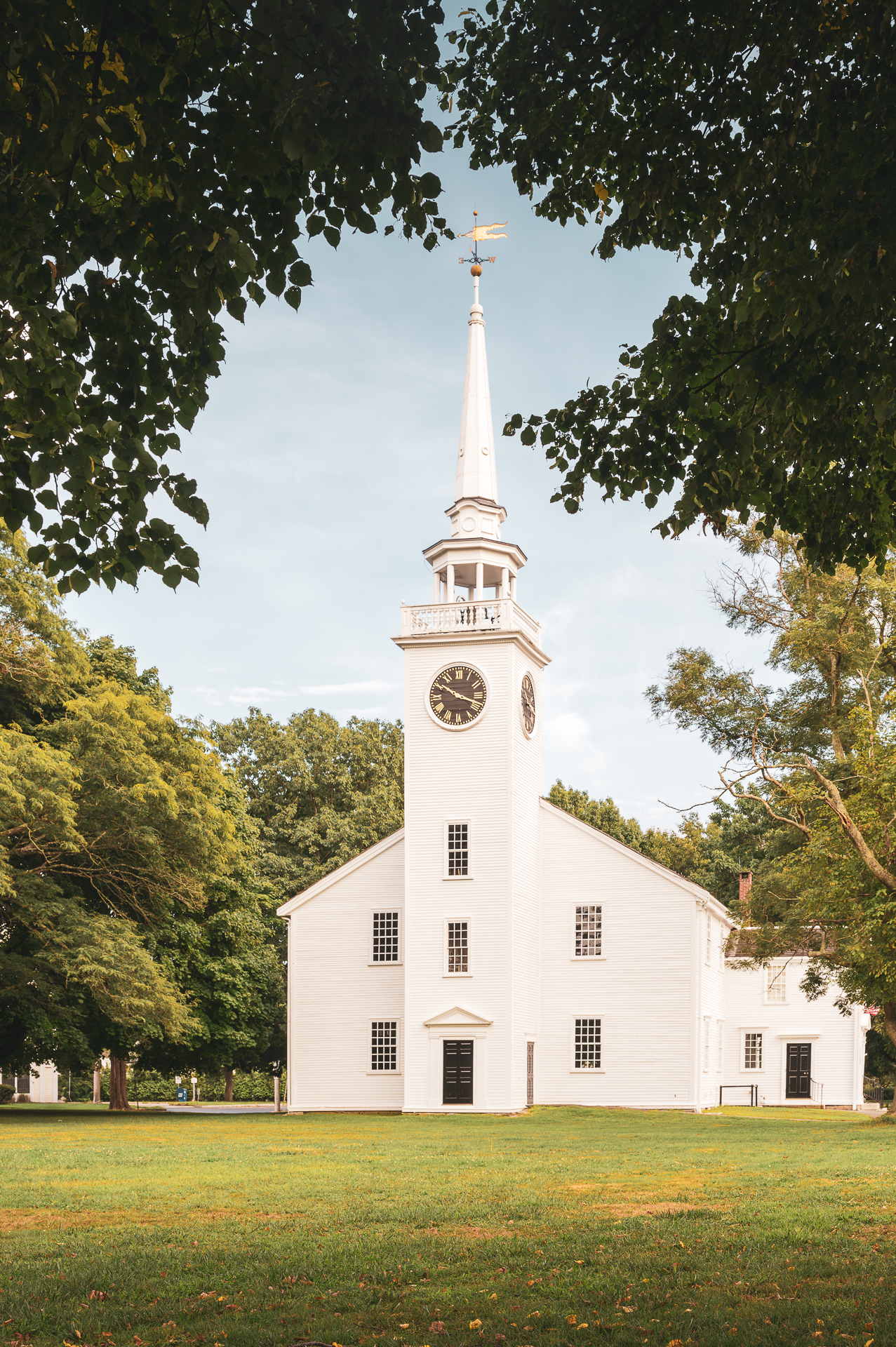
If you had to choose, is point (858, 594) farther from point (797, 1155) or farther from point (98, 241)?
point (98, 241)

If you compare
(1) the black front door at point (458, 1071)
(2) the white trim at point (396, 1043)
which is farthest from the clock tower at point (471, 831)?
(2) the white trim at point (396, 1043)

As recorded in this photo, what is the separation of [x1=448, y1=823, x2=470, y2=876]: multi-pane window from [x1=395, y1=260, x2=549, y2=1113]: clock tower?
4 cm

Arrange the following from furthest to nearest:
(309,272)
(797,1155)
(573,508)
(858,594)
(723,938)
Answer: (723,938) → (858,594) → (797,1155) → (573,508) → (309,272)

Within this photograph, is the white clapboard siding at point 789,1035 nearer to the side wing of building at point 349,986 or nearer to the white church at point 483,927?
the white church at point 483,927

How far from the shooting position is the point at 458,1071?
37031 millimetres

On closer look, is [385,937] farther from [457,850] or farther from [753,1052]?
[753,1052]

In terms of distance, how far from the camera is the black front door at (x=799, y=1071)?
49.8 metres

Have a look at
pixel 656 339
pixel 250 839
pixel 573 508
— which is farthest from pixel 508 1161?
pixel 250 839

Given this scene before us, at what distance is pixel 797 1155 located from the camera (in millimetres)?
20781

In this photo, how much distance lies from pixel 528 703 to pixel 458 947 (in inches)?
305

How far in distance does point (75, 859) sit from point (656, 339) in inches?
1071

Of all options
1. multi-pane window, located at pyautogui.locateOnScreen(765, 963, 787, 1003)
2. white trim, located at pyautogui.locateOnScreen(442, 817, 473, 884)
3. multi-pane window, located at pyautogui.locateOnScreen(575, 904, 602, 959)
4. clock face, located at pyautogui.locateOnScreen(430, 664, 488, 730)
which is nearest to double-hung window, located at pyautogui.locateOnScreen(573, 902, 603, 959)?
multi-pane window, located at pyautogui.locateOnScreen(575, 904, 602, 959)

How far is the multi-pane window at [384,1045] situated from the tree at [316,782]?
47.4 feet

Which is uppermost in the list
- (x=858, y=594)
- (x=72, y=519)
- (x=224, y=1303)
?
(x=858, y=594)
